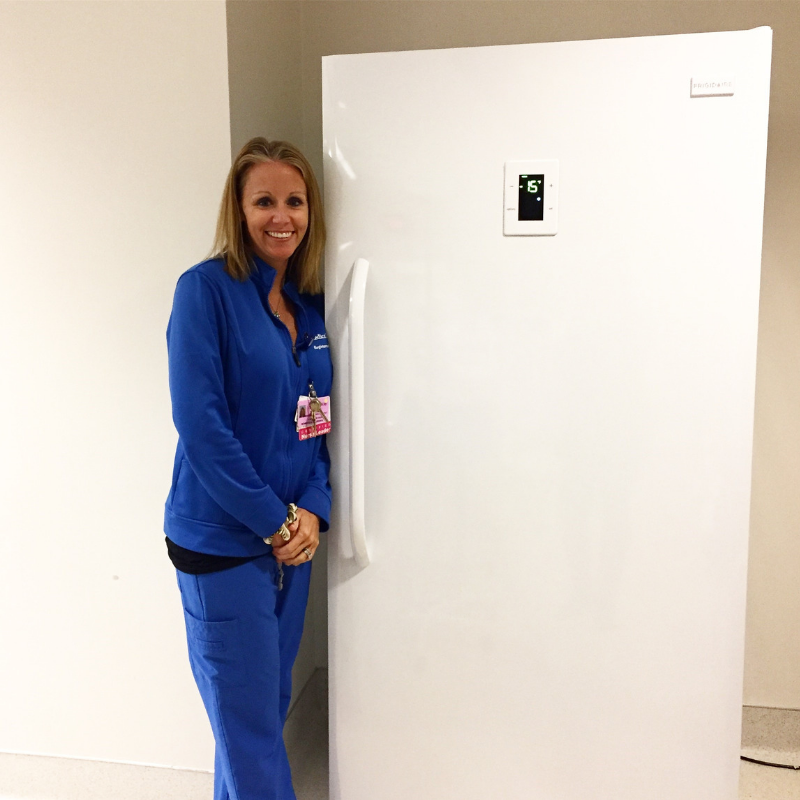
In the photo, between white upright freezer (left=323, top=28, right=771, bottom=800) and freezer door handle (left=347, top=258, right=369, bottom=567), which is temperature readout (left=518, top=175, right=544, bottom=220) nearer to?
white upright freezer (left=323, top=28, right=771, bottom=800)

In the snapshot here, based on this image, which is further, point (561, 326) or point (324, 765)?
point (324, 765)

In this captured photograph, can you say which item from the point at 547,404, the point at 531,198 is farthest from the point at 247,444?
the point at 531,198

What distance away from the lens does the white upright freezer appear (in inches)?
53.3

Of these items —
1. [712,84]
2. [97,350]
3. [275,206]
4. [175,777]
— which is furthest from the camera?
[175,777]

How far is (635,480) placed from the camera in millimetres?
1427

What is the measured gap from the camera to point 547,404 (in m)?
1.44

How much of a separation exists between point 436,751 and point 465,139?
131cm

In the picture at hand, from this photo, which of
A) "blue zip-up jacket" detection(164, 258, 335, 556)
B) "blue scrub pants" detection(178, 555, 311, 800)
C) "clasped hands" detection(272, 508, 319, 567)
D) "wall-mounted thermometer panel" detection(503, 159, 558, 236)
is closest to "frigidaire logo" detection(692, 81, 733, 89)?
"wall-mounted thermometer panel" detection(503, 159, 558, 236)

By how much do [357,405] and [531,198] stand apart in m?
0.54

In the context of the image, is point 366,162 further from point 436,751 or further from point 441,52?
point 436,751

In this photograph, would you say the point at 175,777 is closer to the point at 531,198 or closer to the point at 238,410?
the point at 238,410

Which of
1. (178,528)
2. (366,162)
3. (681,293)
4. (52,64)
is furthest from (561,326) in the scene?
(52,64)

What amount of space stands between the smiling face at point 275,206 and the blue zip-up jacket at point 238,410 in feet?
0.20

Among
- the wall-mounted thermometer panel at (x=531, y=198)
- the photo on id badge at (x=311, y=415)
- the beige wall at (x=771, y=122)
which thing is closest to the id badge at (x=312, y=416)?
the photo on id badge at (x=311, y=415)
